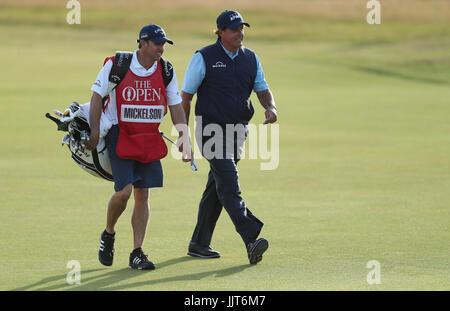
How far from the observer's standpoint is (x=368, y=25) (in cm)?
5125

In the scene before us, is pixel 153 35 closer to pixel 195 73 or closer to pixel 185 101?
pixel 195 73

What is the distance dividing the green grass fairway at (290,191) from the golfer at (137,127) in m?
0.46

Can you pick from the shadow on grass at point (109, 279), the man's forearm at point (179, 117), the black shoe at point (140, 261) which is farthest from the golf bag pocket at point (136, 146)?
the shadow on grass at point (109, 279)

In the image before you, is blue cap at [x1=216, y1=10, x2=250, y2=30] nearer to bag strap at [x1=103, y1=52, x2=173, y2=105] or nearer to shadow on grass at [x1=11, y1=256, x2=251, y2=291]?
bag strap at [x1=103, y1=52, x2=173, y2=105]

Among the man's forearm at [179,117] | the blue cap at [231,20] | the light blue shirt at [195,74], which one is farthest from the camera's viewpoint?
the light blue shirt at [195,74]

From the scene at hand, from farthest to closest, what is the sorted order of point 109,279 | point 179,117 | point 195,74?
point 195,74 → point 179,117 → point 109,279

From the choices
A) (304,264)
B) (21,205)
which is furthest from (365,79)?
(304,264)

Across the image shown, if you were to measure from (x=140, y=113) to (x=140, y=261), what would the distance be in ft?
4.09

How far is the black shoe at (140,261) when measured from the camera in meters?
8.03

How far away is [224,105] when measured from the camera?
876cm

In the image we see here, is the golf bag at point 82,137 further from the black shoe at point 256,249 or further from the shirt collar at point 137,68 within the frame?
the black shoe at point 256,249

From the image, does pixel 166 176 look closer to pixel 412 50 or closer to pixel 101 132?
pixel 101 132

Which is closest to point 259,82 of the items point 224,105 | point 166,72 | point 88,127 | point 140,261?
point 224,105

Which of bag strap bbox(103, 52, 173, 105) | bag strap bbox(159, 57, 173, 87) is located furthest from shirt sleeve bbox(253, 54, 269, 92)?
bag strap bbox(103, 52, 173, 105)
